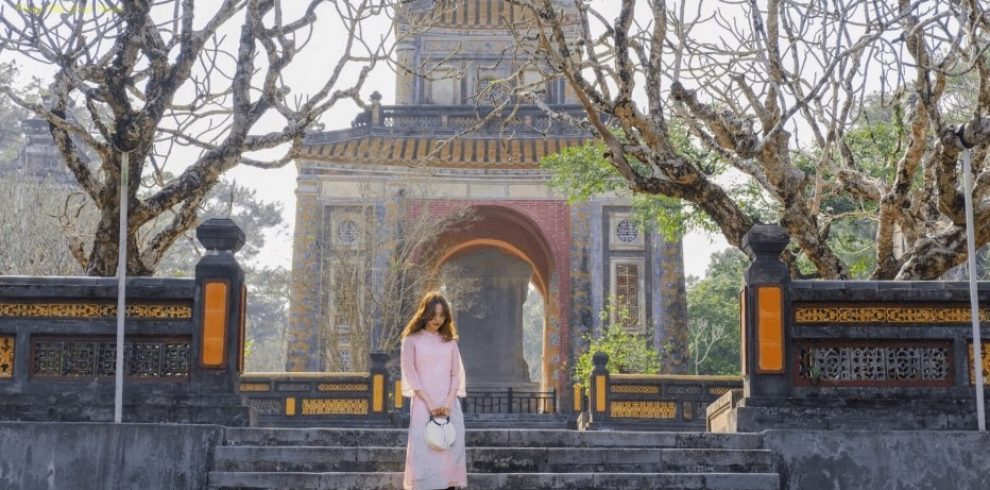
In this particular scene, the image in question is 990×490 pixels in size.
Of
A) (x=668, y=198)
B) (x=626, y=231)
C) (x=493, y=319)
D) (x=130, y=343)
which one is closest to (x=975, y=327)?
(x=130, y=343)

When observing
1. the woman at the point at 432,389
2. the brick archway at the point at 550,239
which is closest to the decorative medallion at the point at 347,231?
the brick archway at the point at 550,239

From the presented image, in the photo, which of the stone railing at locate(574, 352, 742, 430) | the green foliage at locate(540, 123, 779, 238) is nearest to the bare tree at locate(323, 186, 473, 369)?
the stone railing at locate(574, 352, 742, 430)

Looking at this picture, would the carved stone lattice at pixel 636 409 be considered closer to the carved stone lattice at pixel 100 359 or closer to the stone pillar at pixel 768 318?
the stone pillar at pixel 768 318

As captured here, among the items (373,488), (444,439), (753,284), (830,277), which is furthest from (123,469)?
(830,277)

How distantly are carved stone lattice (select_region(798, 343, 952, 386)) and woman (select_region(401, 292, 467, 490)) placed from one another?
3198 mm

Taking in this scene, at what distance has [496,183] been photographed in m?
32.1

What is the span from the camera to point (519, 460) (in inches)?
397

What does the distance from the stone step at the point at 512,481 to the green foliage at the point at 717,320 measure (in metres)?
26.8

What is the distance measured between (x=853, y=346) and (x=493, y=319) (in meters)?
26.0

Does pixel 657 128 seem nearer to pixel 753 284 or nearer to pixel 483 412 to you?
pixel 753 284

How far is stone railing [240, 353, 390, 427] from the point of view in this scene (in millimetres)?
23094

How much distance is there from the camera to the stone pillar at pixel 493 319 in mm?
36344

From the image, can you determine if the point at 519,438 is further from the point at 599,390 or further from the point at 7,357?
the point at 599,390

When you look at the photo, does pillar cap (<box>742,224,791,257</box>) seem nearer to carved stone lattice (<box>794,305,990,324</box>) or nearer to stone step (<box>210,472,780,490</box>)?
carved stone lattice (<box>794,305,990,324</box>)
